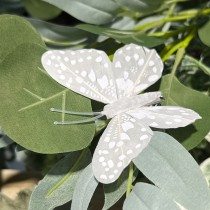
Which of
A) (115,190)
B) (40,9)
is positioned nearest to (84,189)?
(115,190)

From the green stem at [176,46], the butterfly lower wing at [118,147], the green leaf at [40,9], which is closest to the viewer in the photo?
the butterfly lower wing at [118,147]

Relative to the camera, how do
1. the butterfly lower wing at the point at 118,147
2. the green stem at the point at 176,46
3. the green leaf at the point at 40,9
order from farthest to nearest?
1. the green leaf at the point at 40,9
2. the green stem at the point at 176,46
3. the butterfly lower wing at the point at 118,147

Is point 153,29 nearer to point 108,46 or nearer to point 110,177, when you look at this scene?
point 108,46

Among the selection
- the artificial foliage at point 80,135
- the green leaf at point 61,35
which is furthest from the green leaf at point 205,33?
the green leaf at point 61,35

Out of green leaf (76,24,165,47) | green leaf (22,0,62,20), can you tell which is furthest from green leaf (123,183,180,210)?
green leaf (22,0,62,20)

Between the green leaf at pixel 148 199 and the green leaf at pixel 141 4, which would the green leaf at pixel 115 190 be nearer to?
the green leaf at pixel 148 199

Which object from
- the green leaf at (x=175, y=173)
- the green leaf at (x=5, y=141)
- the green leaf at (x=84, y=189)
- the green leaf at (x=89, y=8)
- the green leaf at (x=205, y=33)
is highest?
the green leaf at (x=205, y=33)

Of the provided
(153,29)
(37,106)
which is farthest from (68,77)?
(153,29)

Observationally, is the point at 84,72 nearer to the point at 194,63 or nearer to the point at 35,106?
the point at 35,106
